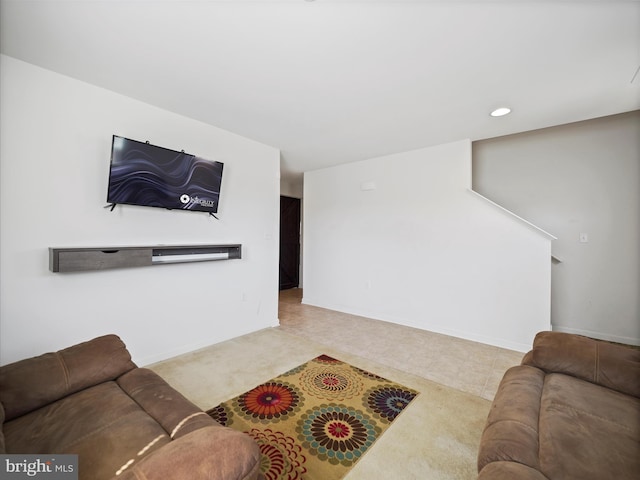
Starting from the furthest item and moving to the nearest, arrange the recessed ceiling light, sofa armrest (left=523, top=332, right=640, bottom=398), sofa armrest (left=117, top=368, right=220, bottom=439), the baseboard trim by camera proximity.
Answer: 1. the baseboard trim
2. the recessed ceiling light
3. sofa armrest (left=523, top=332, right=640, bottom=398)
4. sofa armrest (left=117, top=368, right=220, bottom=439)

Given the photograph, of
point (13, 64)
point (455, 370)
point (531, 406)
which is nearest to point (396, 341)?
point (455, 370)

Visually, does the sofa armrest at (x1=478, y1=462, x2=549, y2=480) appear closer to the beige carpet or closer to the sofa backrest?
the beige carpet

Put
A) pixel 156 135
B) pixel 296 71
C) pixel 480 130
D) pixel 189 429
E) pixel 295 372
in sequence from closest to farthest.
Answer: pixel 189 429, pixel 296 71, pixel 295 372, pixel 156 135, pixel 480 130

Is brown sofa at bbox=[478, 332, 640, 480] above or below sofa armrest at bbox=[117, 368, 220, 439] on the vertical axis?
above

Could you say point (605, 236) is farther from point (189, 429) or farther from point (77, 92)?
point (77, 92)

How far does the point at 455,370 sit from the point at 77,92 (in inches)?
167

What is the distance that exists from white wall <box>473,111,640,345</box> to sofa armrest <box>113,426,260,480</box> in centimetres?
425

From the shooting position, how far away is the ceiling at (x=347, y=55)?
5.16 ft

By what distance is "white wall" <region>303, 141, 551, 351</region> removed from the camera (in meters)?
3.22

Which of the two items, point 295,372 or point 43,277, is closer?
point 43,277

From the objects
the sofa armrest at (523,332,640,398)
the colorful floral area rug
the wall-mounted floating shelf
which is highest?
the wall-mounted floating shelf

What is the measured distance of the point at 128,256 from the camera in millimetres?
2490

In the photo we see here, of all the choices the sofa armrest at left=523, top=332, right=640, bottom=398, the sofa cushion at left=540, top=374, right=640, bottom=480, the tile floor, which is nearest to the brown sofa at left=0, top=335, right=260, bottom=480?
the sofa cushion at left=540, top=374, right=640, bottom=480

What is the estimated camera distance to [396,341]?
134 inches
